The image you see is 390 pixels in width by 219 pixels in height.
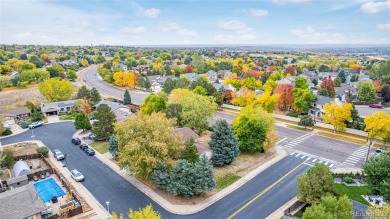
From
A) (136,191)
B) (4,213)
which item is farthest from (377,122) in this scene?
(4,213)

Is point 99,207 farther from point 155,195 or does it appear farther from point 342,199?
point 342,199

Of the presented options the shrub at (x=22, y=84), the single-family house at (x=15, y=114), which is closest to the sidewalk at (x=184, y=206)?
the single-family house at (x=15, y=114)

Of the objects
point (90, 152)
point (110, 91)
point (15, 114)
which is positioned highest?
point (110, 91)

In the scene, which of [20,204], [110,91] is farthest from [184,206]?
[110,91]

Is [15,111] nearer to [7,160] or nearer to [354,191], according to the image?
[7,160]

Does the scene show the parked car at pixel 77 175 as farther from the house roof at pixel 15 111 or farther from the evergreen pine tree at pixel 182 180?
the house roof at pixel 15 111

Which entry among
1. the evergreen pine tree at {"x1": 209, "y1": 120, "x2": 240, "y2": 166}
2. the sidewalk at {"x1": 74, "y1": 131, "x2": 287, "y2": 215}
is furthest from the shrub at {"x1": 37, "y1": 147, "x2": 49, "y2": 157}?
the evergreen pine tree at {"x1": 209, "y1": 120, "x2": 240, "y2": 166}

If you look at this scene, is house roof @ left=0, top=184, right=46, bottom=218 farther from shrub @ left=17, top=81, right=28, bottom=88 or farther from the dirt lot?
shrub @ left=17, top=81, right=28, bottom=88
